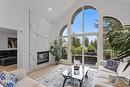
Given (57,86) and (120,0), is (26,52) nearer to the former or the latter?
(57,86)

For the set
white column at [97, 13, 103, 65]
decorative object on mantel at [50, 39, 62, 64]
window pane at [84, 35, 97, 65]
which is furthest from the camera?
decorative object on mantel at [50, 39, 62, 64]

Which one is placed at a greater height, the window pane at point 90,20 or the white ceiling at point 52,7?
the white ceiling at point 52,7

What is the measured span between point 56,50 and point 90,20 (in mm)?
2805

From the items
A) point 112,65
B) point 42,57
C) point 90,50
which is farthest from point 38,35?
point 112,65

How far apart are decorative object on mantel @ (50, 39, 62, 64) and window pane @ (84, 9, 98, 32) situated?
196cm

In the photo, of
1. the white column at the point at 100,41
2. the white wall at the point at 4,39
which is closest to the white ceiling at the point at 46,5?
the white column at the point at 100,41

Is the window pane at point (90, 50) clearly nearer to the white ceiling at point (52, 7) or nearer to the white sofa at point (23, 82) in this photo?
the white ceiling at point (52, 7)

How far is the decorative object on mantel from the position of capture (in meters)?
6.89

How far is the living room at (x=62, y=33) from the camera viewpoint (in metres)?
4.47

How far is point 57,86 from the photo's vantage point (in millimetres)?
3500

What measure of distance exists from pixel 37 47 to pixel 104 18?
405 centimetres

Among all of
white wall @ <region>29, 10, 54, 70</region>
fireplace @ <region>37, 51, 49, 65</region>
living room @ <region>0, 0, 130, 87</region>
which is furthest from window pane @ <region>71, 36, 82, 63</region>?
fireplace @ <region>37, 51, 49, 65</region>

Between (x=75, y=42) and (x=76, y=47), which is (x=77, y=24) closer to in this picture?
(x=75, y=42)

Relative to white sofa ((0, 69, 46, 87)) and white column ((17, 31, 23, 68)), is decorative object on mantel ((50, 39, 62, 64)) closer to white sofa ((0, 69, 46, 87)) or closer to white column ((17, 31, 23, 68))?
white column ((17, 31, 23, 68))
